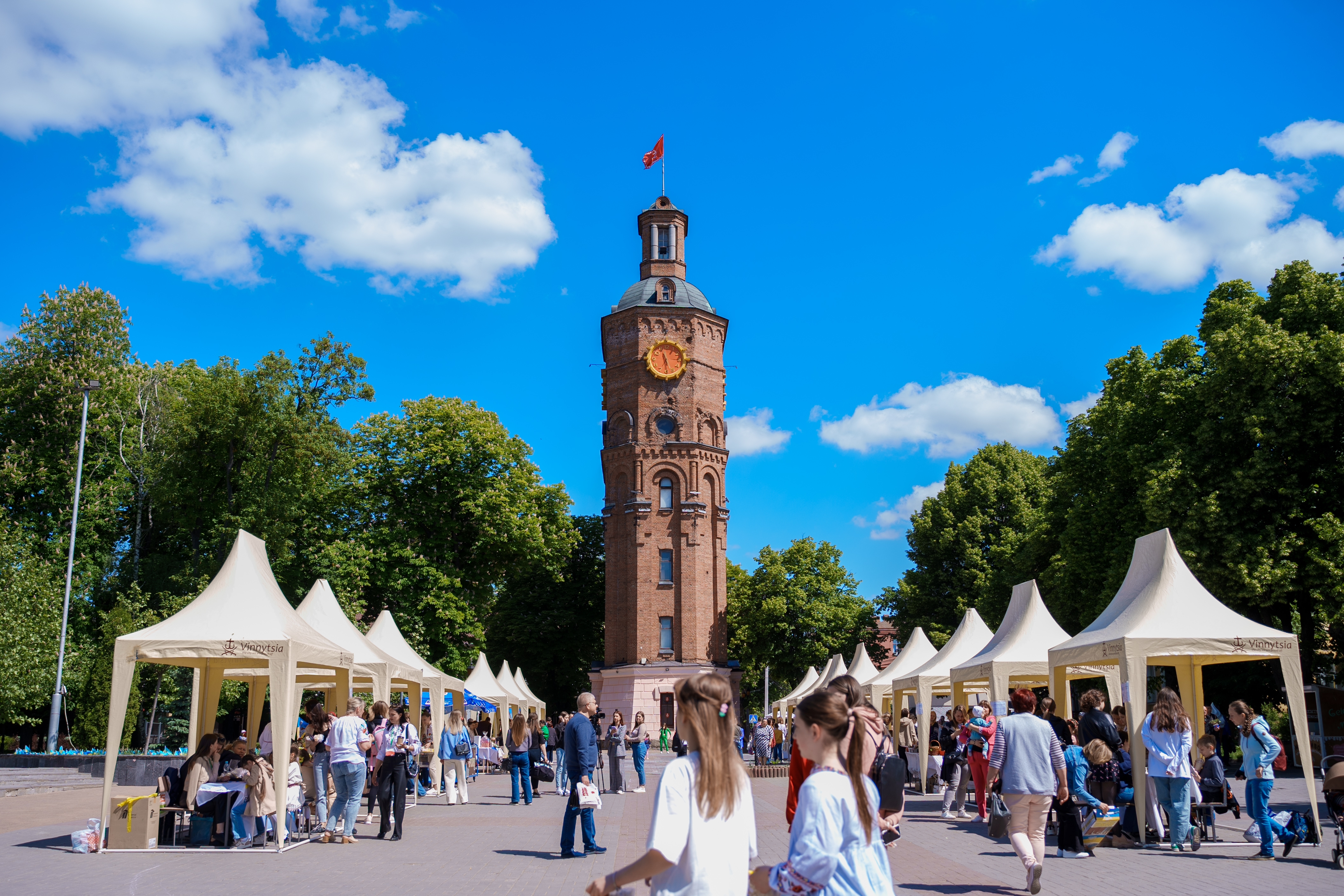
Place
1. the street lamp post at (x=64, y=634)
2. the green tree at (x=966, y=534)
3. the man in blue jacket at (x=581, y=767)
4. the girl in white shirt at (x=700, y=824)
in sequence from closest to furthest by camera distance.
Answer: the girl in white shirt at (x=700, y=824) → the man in blue jacket at (x=581, y=767) → the street lamp post at (x=64, y=634) → the green tree at (x=966, y=534)

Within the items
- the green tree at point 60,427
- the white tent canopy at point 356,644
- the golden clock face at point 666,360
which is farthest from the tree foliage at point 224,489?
the white tent canopy at point 356,644

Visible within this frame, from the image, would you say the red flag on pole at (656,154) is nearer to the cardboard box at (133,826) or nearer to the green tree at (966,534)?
the green tree at (966,534)

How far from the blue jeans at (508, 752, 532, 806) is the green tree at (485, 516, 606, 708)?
34.1 metres

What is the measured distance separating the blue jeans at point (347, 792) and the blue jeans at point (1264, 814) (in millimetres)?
10099

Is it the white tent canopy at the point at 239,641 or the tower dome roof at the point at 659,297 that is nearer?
the white tent canopy at the point at 239,641

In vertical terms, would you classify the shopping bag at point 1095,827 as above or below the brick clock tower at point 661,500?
below

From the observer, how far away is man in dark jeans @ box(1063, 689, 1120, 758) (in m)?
12.8

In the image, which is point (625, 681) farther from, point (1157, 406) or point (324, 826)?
point (324, 826)

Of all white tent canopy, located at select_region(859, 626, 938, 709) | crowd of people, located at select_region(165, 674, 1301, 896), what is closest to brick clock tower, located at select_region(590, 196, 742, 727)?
white tent canopy, located at select_region(859, 626, 938, 709)

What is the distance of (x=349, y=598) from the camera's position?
35406 mm

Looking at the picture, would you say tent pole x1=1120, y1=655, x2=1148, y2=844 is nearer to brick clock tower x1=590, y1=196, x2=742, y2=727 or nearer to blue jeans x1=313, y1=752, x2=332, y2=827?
blue jeans x1=313, y1=752, x2=332, y2=827

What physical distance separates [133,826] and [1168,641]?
41.1ft

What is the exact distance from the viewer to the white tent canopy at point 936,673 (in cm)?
2020

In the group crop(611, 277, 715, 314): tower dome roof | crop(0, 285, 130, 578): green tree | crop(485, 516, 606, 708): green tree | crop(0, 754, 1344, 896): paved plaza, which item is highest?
crop(611, 277, 715, 314): tower dome roof
